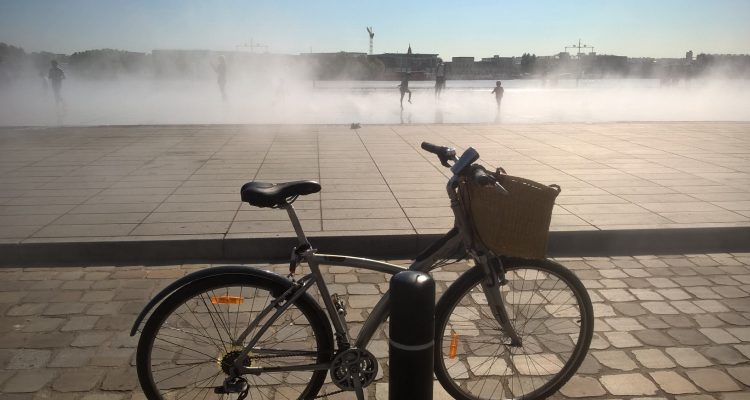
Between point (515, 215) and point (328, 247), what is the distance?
10.1ft

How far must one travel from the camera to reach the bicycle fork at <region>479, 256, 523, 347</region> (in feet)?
8.61

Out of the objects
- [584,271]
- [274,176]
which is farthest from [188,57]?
[584,271]

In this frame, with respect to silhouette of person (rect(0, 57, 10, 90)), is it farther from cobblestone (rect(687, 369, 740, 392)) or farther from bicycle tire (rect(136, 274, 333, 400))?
cobblestone (rect(687, 369, 740, 392))

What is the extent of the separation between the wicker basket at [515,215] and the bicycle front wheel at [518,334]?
26 cm

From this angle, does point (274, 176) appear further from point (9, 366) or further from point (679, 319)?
point (679, 319)

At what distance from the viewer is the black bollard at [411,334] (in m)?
2.04

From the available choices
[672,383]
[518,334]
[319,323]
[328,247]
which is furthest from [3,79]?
[672,383]

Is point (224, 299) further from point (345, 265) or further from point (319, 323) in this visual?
Answer: point (345, 265)

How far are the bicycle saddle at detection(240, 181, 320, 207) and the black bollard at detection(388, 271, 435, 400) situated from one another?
0.67 meters

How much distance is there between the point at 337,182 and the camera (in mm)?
7637

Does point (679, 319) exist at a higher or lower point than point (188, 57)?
lower

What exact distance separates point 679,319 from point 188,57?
62096 millimetres

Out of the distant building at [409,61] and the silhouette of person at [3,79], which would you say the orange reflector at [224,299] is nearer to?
the silhouette of person at [3,79]

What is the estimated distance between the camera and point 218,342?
9.42ft
